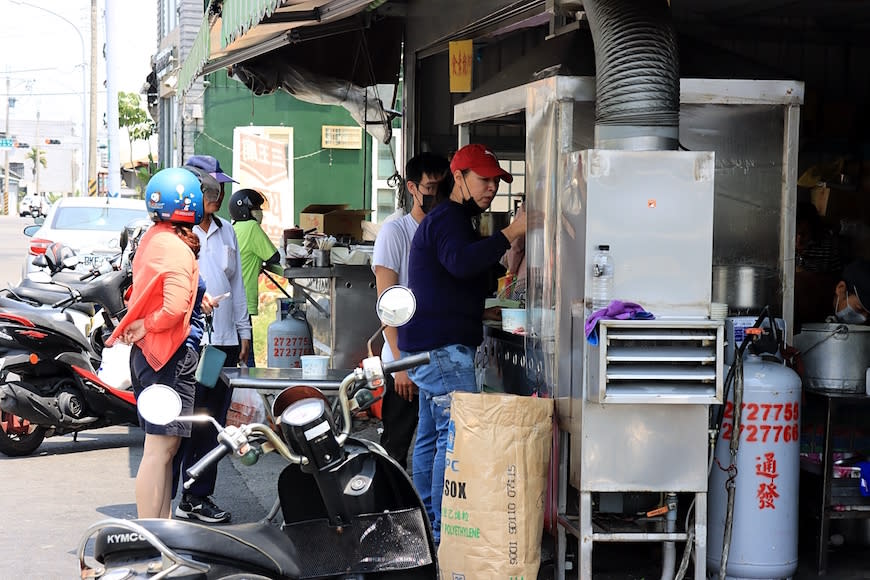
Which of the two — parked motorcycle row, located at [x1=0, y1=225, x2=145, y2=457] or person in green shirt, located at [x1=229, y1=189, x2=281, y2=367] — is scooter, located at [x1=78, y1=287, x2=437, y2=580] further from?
person in green shirt, located at [x1=229, y1=189, x2=281, y2=367]

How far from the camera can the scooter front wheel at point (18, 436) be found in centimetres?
835

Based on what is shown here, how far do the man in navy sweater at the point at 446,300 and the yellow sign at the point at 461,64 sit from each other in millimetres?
3256

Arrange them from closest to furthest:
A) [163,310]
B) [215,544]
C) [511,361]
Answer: [215,544]
[163,310]
[511,361]

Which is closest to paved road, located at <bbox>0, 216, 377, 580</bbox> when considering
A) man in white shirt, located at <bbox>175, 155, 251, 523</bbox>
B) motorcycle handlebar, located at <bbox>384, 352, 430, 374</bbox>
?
man in white shirt, located at <bbox>175, 155, 251, 523</bbox>

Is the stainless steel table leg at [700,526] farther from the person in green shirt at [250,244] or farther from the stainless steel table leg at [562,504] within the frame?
the person in green shirt at [250,244]

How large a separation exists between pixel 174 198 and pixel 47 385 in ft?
11.8

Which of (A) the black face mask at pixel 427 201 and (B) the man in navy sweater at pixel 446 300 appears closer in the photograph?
(B) the man in navy sweater at pixel 446 300

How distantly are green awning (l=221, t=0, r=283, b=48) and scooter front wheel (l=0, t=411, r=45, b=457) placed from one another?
10.6 ft

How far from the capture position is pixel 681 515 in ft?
16.8

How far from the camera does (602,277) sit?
4785 millimetres

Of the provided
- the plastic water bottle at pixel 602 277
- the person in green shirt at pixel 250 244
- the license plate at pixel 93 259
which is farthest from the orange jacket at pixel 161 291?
the license plate at pixel 93 259

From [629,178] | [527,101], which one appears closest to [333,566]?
[629,178]

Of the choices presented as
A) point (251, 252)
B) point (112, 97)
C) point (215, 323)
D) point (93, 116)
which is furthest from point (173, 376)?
point (93, 116)

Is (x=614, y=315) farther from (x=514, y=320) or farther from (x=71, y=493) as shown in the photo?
(x=71, y=493)
